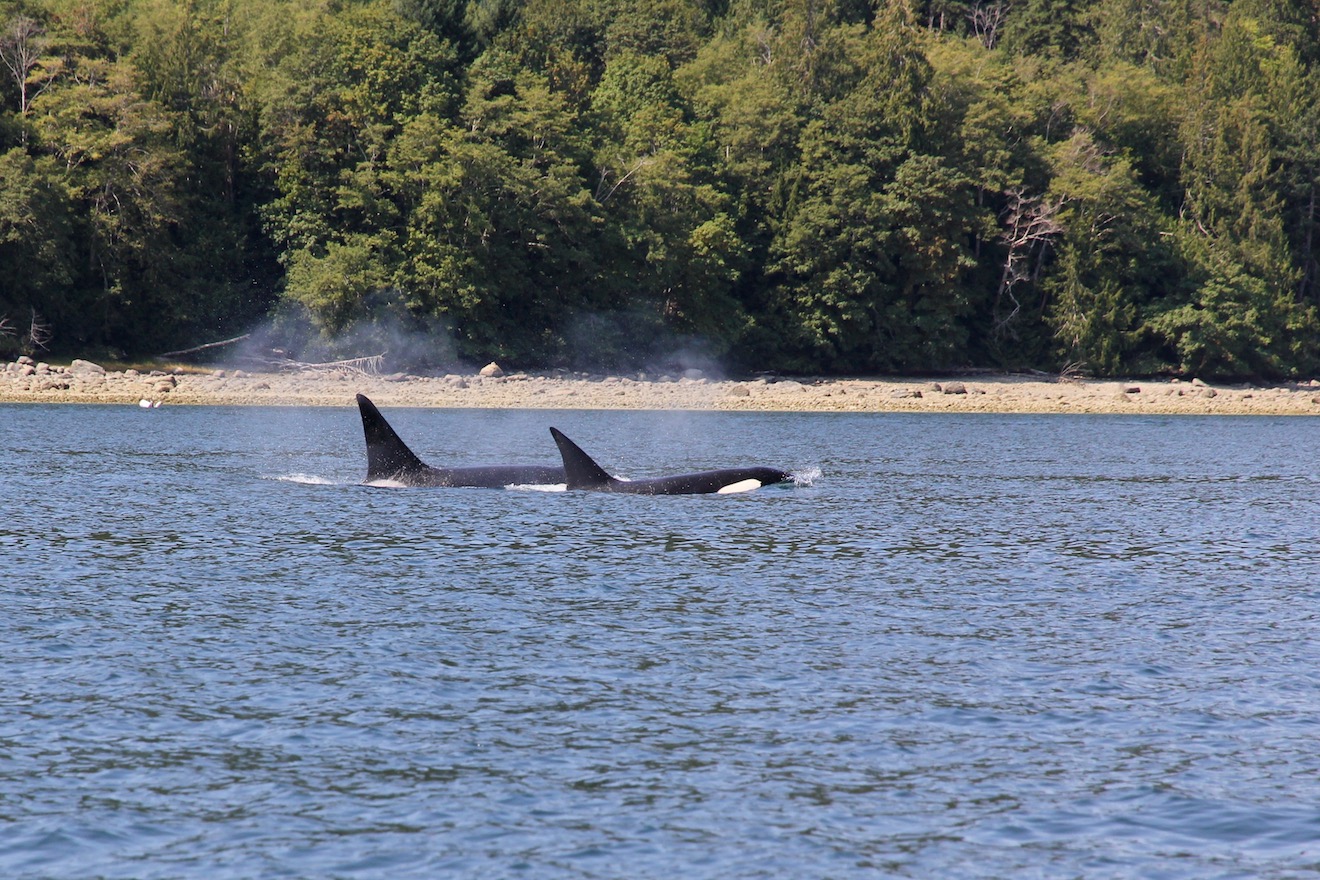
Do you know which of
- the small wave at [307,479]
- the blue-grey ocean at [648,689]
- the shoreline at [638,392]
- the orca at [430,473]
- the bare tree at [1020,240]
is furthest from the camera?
the bare tree at [1020,240]

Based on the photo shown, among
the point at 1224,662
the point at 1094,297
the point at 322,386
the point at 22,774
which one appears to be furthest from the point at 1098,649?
the point at 1094,297

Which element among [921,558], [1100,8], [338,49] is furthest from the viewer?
[1100,8]

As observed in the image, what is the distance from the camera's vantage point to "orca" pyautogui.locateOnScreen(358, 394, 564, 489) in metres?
30.3

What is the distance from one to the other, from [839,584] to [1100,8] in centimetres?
10588

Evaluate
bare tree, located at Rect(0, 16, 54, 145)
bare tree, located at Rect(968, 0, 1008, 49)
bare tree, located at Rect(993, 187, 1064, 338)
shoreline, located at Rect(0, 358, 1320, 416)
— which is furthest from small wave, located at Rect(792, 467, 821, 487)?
bare tree, located at Rect(968, 0, 1008, 49)

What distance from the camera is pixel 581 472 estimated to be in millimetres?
29359

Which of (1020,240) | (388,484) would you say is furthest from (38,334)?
(1020,240)

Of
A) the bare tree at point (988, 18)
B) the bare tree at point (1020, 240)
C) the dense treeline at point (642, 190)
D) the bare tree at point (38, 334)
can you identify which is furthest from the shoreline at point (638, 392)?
the bare tree at point (988, 18)

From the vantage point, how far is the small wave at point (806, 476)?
1281 inches

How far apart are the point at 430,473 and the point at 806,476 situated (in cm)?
911

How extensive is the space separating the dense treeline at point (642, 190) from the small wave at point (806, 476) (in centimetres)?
3895

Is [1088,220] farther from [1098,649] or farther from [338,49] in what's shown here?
[1098,649]

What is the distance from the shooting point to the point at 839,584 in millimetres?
19188

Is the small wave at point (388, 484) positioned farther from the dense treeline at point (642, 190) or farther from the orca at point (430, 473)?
the dense treeline at point (642, 190)
